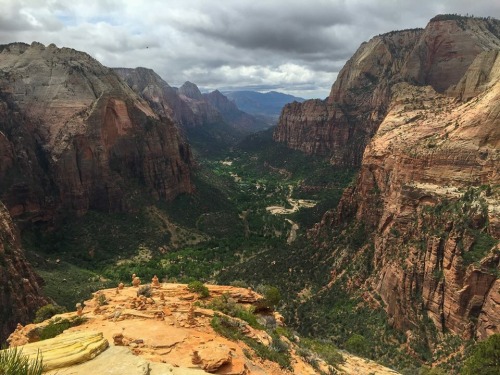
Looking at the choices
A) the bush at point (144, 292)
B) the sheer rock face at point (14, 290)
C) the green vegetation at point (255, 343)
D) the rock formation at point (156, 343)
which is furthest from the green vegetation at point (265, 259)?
the sheer rock face at point (14, 290)

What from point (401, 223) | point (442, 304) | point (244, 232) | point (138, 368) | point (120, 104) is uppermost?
point (120, 104)

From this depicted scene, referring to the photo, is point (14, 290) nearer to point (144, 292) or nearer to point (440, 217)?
point (144, 292)

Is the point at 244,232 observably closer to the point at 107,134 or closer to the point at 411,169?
the point at 107,134

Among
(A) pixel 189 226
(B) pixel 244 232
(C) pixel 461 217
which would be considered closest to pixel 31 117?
(A) pixel 189 226

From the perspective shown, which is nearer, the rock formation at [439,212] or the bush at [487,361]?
the bush at [487,361]

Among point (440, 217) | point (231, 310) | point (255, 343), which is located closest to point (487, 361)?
point (255, 343)

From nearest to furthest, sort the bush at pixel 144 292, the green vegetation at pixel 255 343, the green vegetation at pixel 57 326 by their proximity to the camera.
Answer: the green vegetation at pixel 57 326
the green vegetation at pixel 255 343
the bush at pixel 144 292

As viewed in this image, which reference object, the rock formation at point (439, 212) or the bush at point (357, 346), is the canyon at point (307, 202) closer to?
the rock formation at point (439, 212)
